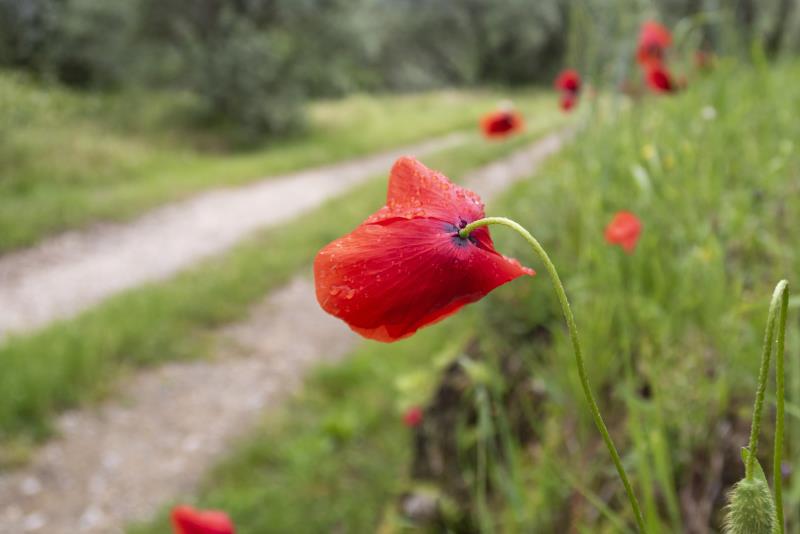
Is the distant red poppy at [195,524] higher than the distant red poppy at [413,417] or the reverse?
higher

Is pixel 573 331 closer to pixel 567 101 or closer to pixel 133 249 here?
pixel 567 101

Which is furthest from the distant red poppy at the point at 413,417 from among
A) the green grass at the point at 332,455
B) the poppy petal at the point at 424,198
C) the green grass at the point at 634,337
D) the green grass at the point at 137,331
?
the green grass at the point at 137,331

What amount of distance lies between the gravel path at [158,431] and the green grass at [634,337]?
27 cm

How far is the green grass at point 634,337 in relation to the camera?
1.34 metres

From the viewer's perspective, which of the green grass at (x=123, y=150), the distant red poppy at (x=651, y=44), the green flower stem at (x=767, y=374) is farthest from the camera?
the green grass at (x=123, y=150)

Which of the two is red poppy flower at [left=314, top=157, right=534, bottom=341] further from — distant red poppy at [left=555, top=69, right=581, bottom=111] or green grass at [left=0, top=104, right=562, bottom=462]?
green grass at [left=0, top=104, right=562, bottom=462]

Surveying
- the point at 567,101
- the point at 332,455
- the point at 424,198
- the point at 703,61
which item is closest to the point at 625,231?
the point at 424,198

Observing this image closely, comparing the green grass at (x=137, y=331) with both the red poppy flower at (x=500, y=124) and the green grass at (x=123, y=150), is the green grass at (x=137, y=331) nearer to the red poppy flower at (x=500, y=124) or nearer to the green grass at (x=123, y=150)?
the green grass at (x=123, y=150)

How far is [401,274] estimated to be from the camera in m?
0.57

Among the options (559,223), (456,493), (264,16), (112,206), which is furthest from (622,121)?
(264,16)

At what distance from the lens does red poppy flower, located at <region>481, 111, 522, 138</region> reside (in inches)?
109

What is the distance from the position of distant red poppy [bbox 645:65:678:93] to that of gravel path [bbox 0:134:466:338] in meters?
3.45

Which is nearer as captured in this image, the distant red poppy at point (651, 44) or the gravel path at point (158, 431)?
the distant red poppy at point (651, 44)

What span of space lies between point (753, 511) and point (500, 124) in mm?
2446
